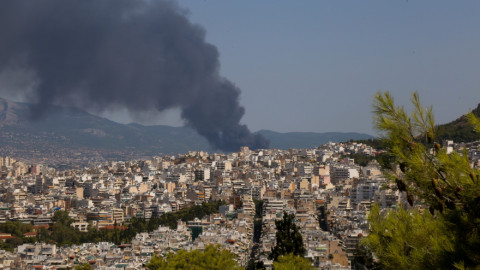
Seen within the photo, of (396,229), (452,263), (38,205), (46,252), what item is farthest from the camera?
(38,205)

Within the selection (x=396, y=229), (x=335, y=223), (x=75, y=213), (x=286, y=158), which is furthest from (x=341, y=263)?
(x=286, y=158)

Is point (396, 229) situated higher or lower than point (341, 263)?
higher

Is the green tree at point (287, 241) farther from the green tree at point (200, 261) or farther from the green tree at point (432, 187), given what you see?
the green tree at point (432, 187)

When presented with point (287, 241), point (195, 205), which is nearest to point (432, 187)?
point (287, 241)

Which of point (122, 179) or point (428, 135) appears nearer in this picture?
point (428, 135)

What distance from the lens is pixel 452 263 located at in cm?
686

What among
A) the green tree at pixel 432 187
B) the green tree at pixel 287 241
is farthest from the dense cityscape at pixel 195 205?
the green tree at pixel 432 187

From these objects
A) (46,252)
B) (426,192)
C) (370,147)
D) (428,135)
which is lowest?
(46,252)

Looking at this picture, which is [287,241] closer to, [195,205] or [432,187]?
[432,187]

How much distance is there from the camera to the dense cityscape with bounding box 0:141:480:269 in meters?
37.7

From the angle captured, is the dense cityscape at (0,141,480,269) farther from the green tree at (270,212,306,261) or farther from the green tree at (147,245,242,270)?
the green tree at (147,245,242,270)

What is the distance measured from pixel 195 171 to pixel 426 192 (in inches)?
2964

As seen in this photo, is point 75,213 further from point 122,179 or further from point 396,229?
point 396,229

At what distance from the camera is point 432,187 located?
6852 mm
